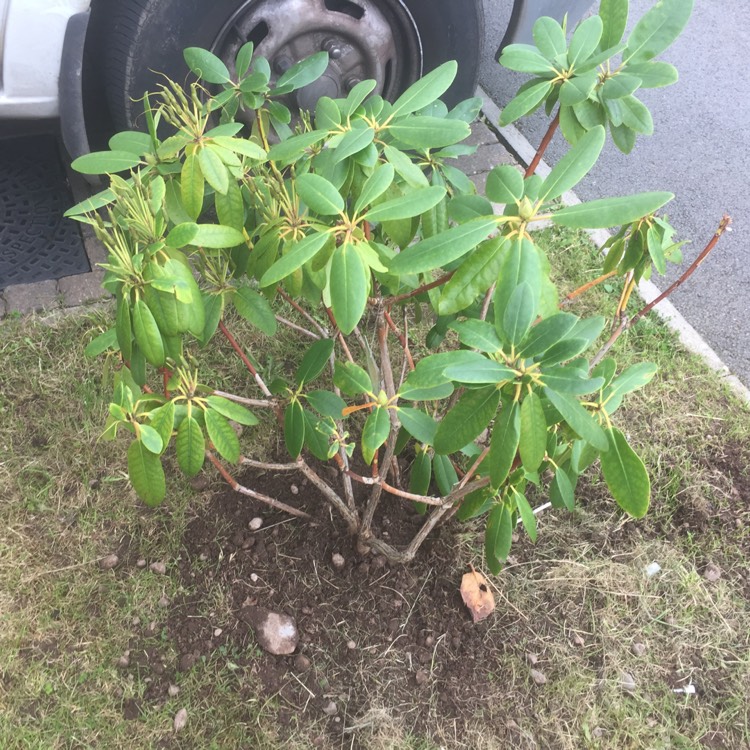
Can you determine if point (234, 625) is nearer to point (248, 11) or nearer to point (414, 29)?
point (248, 11)

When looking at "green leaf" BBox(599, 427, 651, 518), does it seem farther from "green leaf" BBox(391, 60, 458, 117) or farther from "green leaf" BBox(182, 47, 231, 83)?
"green leaf" BBox(182, 47, 231, 83)

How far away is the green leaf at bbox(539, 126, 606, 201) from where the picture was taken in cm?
114

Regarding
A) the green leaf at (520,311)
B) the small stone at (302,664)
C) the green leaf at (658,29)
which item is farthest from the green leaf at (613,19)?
the small stone at (302,664)

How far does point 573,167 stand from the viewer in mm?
1150

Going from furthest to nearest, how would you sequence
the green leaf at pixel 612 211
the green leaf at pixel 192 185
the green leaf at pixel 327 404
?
the green leaf at pixel 327 404 < the green leaf at pixel 192 185 < the green leaf at pixel 612 211

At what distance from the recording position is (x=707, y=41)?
4703 millimetres

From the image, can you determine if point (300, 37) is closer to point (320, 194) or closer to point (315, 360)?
point (315, 360)

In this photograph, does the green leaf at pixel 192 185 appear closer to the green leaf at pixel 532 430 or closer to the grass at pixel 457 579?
the green leaf at pixel 532 430

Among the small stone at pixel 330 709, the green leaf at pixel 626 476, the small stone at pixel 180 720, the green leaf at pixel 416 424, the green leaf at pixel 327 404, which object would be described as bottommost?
the small stone at pixel 180 720

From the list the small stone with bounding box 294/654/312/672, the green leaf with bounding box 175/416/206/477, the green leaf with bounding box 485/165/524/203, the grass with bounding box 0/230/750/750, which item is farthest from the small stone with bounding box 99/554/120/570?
the green leaf with bounding box 485/165/524/203

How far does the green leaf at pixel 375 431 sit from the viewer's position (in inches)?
53.7

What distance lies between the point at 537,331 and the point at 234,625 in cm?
143

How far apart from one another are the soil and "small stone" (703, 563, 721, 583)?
0.90ft

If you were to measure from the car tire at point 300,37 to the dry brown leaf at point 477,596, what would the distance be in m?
2.04
